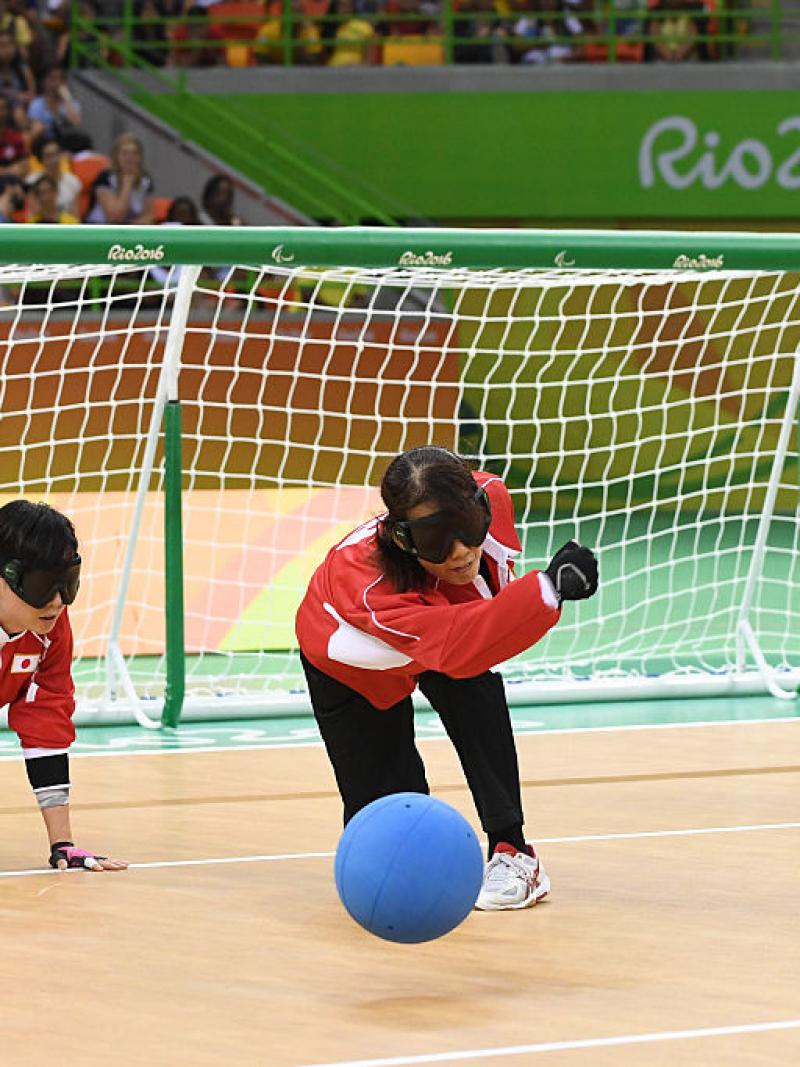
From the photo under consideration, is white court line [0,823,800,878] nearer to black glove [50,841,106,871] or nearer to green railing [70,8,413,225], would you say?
black glove [50,841,106,871]

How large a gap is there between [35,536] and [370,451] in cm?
489

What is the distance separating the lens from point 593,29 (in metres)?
17.8

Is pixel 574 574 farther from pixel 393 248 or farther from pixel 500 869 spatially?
pixel 393 248

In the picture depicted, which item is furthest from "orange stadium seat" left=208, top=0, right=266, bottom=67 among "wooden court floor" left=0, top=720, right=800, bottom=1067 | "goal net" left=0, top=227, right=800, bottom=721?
"wooden court floor" left=0, top=720, right=800, bottom=1067

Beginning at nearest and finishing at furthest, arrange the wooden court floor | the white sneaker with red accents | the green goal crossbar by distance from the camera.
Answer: the wooden court floor
the white sneaker with red accents
the green goal crossbar

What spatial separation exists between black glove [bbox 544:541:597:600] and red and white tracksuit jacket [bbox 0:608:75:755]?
5.18 ft

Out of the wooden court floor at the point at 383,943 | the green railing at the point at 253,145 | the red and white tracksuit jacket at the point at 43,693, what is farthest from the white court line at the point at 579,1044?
the green railing at the point at 253,145

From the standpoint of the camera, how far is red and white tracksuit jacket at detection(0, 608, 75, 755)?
4.92 metres

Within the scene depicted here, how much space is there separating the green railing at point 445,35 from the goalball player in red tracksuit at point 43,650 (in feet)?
40.7

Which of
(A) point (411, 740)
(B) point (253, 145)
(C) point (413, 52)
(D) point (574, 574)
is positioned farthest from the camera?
(C) point (413, 52)

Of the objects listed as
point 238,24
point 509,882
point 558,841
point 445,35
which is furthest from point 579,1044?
point 238,24

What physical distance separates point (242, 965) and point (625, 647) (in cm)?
544

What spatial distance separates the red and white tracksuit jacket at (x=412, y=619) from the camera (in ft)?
13.1

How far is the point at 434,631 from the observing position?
413 centimetres
